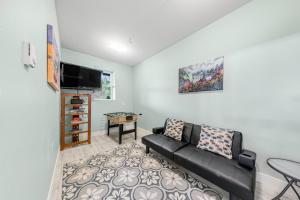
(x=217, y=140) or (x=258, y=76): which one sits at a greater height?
(x=258, y=76)

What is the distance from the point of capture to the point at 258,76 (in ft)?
5.80

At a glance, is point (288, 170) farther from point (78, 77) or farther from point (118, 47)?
point (78, 77)

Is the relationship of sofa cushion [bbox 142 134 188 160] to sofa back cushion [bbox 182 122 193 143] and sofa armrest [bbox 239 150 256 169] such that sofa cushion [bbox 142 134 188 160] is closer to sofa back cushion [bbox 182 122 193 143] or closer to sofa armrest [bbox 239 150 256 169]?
sofa back cushion [bbox 182 122 193 143]

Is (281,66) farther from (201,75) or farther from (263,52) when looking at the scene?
(201,75)

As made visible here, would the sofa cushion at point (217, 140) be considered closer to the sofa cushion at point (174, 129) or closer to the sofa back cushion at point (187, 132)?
the sofa back cushion at point (187, 132)

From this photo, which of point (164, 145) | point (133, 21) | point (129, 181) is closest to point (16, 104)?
point (129, 181)

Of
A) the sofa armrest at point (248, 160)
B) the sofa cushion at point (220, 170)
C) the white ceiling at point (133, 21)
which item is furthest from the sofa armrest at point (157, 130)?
the white ceiling at point (133, 21)

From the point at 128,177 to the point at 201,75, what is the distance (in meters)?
2.45

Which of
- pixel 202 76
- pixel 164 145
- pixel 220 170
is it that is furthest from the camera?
pixel 202 76

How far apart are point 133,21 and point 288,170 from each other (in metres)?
3.18

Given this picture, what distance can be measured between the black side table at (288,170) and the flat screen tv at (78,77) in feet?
13.8

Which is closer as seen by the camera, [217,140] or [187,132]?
[217,140]

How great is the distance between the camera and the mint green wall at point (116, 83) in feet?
12.1

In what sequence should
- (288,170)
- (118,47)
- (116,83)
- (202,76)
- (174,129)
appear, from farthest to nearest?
1. (116,83)
2. (118,47)
3. (174,129)
4. (202,76)
5. (288,170)
